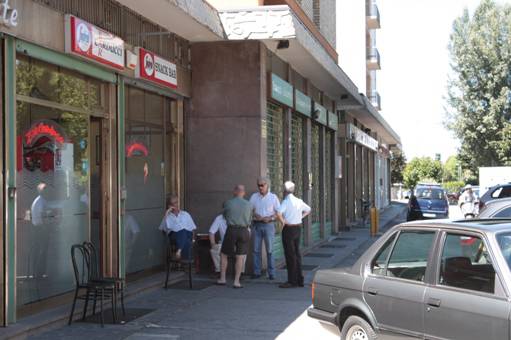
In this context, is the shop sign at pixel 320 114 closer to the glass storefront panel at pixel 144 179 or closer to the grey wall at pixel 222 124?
the grey wall at pixel 222 124

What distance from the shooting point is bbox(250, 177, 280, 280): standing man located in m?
11.7

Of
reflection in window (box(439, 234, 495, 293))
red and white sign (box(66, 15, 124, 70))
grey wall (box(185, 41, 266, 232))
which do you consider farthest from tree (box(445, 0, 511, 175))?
reflection in window (box(439, 234, 495, 293))

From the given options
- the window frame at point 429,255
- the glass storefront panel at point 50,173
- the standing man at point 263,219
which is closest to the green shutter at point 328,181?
the standing man at point 263,219

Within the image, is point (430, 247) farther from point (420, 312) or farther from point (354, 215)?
point (354, 215)

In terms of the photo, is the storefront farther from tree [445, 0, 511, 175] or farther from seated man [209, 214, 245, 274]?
tree [445, 0, 511, 175]

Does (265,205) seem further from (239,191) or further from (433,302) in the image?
(433,302)

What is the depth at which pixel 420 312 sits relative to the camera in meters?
5.17

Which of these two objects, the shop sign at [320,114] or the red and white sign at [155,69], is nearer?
the red and white sign at [155,69]

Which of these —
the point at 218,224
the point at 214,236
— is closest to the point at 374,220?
the point at 214,236

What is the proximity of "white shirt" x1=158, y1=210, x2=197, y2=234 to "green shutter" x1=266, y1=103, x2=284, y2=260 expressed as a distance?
2.87 m

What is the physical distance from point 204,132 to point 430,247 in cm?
766

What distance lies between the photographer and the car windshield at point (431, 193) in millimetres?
30297

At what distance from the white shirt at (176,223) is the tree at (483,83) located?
107 feet

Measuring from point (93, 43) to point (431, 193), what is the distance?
79.6 ft
